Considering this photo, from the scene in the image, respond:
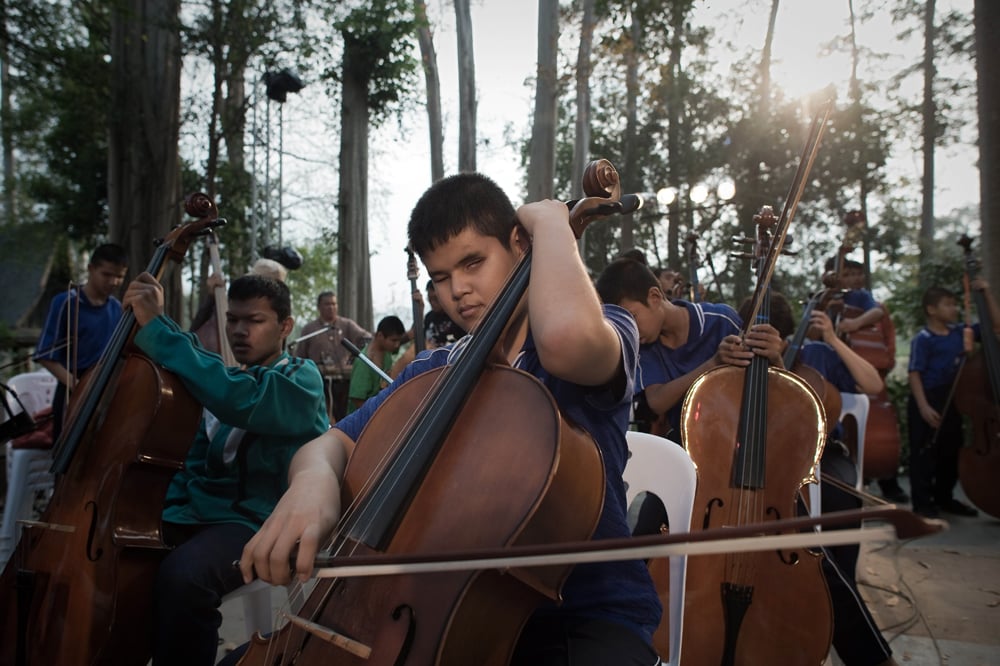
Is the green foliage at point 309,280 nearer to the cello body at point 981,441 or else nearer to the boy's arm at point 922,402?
the boy's arm at point 922,402

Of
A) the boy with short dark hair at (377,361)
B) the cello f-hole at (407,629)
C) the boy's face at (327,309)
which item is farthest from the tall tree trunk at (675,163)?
the cello f-hole at (407,629)

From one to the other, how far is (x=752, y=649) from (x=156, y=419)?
1.96 meters

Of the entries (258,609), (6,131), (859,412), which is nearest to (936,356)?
(859,412)

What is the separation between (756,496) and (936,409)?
4.69 m

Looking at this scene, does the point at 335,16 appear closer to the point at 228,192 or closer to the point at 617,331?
the point at 228,192

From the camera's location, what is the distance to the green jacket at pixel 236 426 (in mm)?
2250

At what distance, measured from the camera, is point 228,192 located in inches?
434

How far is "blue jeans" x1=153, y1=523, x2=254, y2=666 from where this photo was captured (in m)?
2.06

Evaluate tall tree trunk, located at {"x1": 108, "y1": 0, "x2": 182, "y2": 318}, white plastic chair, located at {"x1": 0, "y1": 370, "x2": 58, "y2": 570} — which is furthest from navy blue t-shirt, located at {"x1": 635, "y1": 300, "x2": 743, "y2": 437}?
tall tree trunk, located at {"x1": 108, "y1": 0, "x2": 182, "y2": 318}

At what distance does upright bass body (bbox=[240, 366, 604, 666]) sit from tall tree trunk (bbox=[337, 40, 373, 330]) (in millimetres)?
10168

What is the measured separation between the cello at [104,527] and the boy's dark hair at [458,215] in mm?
1234

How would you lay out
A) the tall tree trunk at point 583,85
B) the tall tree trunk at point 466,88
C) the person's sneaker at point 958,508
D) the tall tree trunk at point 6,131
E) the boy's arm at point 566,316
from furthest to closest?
1. the tall tree trunk at point 466,88
2. the tall tree trunk at point 583,85
3. the tall tree trunk at point 6,131
4. the person's sneaker at point 958,508
5. the boy's arm at point 566,316

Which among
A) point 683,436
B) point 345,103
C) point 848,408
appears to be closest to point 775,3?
point 345,103

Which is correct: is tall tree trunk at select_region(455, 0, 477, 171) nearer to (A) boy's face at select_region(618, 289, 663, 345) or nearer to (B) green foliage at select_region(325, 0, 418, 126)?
(B) green foliage at select_region(325, 0, 418, 126)
